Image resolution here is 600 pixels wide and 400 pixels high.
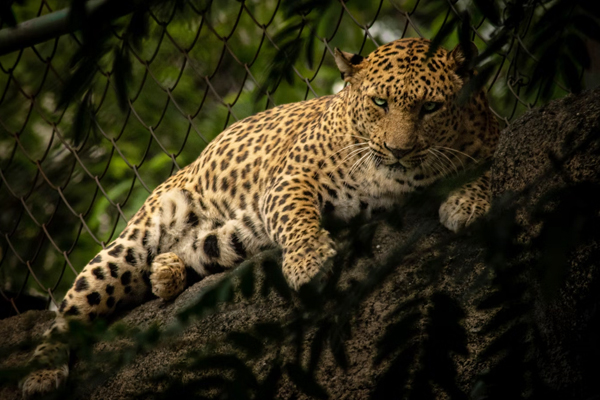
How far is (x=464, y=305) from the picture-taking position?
7.23 ft

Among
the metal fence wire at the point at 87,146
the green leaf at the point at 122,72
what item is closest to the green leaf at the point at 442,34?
the green leaf at the point at 122,72

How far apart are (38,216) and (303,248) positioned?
3.04 meters

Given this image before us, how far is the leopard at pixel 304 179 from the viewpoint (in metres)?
3.61

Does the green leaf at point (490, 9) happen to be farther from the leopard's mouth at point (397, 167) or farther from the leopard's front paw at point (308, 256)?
the leopard's mouth at point (397, 167)

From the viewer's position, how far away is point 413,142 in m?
3.58

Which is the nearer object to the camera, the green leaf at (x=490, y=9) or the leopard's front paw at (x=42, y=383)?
the green leaf at (x=490, y=9)

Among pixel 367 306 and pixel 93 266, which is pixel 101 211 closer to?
pixel 93 266

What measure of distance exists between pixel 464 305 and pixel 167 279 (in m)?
2.23

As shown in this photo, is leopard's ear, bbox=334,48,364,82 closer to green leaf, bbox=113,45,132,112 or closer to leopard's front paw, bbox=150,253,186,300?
leopard's front paw, bbox=150,253,186,300

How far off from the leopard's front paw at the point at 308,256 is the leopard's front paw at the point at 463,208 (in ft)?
1.50

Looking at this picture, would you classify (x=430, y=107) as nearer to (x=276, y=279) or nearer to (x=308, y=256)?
(x=308, y=256)

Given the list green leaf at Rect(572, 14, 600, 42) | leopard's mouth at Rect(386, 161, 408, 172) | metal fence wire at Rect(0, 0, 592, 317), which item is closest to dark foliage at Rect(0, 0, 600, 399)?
green leaf at Rect(572, 14, 600, 42)

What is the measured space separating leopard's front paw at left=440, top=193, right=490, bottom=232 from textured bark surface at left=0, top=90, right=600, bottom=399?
8 cm

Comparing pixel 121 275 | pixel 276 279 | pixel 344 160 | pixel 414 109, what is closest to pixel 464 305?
pixel 276 279
